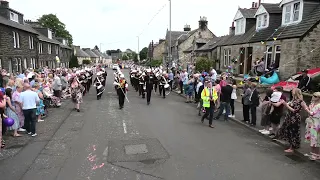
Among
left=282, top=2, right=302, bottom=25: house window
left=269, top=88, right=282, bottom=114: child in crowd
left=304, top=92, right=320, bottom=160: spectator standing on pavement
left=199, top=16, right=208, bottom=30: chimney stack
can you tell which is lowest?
left=304, top=92, right=320, bottom=160: spectator standing on pavement

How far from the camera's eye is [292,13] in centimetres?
1614

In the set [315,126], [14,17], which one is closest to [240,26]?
[315,126]

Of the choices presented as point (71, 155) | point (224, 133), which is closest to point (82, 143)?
point (71, 155)

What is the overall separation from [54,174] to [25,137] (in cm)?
325

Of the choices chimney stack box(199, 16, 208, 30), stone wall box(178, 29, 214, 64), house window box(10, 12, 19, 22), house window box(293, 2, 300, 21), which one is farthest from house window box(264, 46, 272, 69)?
chimney stack box(199, 16, 208, 30)

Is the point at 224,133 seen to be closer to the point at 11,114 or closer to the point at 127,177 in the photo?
the point at 127,177

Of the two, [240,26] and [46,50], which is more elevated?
[240,26]

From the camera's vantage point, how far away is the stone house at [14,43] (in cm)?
2142

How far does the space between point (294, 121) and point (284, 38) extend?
1083 centimetres

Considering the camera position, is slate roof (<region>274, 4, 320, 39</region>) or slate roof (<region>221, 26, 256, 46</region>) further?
slate roof (<region>221, 26, 256, 46</region>)

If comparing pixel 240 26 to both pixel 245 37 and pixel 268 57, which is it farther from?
pixel 268 57

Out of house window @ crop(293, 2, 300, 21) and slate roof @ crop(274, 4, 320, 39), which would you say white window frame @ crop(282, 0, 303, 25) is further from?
slate roof @ crop(274, 4, 320, 39)

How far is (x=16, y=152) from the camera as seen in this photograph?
6.57m

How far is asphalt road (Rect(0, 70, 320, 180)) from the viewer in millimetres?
5363
